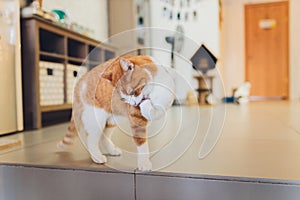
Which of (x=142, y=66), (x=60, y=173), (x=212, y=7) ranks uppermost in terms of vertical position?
(x=212, y=7)

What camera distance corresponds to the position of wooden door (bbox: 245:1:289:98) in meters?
5.12

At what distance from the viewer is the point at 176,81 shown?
65cm

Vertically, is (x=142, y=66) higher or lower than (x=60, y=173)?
higher

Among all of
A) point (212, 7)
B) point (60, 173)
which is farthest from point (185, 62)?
point (212, 7)

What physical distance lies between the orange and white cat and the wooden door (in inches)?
198

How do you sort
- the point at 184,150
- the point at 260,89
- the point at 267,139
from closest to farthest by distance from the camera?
the point at 184,150 < the point at 267,139 < the point at 260,89

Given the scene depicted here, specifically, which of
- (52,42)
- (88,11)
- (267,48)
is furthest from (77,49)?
(267,48)

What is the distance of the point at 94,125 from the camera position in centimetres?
71

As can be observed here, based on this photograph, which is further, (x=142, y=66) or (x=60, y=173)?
(x=60, y=173)

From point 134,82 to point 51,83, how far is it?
4.00ft

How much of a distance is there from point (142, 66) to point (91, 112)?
19 centimetres

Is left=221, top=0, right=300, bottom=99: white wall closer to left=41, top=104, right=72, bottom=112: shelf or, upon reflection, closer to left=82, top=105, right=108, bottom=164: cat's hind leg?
left=41, top=104, right=72, bottom=112: shelf

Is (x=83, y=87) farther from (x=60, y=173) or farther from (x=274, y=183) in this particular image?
(x=274, y=183)

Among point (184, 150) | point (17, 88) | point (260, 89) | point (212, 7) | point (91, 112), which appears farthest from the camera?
point (260, 89)
